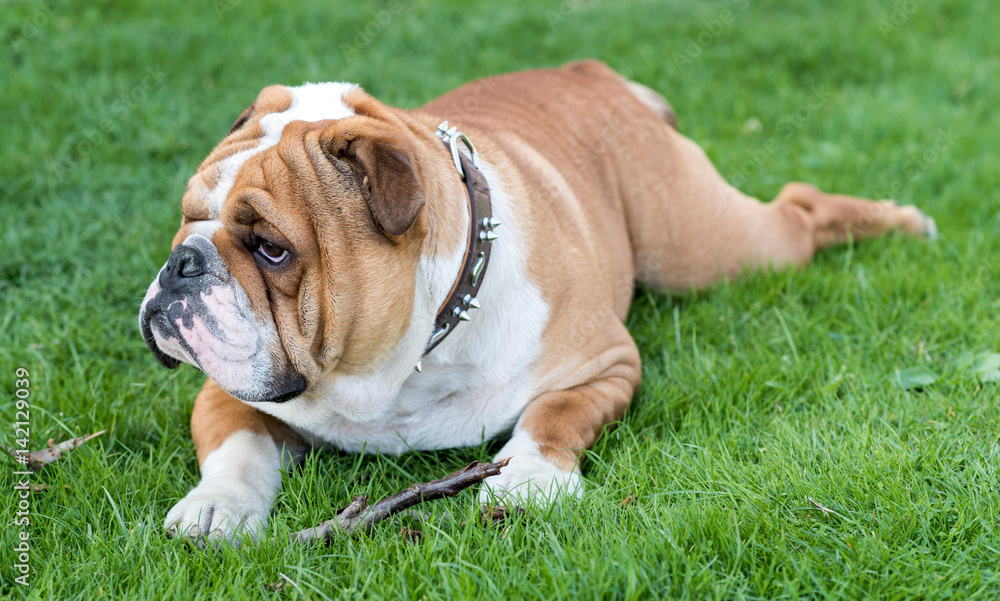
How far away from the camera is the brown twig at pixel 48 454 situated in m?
2.88

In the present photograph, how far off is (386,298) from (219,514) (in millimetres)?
845

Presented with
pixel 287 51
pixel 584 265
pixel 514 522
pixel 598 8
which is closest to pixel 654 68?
pixel 598 8

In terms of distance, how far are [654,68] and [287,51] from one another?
2.97 metres

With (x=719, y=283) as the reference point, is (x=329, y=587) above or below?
above

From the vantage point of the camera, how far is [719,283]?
4266mm

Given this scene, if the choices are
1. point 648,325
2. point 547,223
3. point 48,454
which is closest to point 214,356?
point 48,454

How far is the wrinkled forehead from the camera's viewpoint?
2.56m

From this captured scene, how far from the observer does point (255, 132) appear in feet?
8.84

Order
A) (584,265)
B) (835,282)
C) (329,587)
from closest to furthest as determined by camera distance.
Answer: (329,587) < (584,265) < (835,282)

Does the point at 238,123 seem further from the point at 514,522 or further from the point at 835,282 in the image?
the point at 835,282

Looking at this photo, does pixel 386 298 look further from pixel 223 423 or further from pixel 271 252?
pixel 223 423

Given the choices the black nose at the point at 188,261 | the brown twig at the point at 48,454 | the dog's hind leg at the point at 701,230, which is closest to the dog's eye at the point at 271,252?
the black nose at the point at 188,261

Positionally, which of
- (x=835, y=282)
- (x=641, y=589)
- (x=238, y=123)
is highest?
(x=238, y=123)

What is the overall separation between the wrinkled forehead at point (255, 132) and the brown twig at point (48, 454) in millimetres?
988
